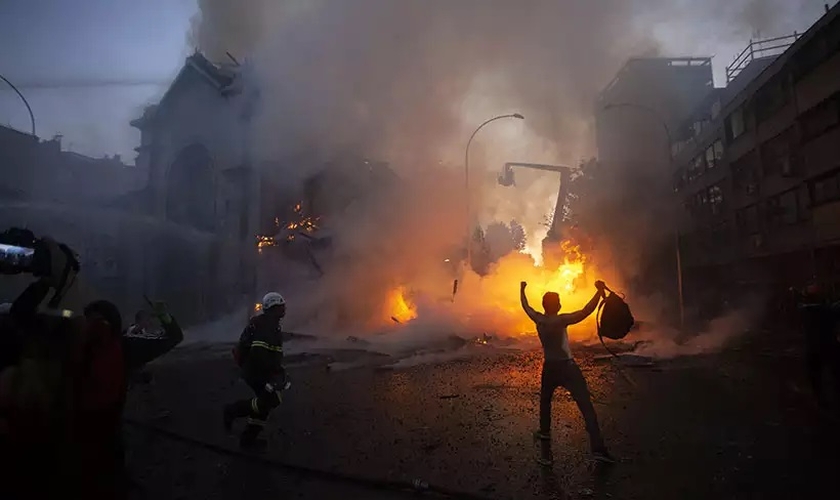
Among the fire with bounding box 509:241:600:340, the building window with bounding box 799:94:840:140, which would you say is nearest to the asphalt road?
the fire with bounding box 509:241:600:340

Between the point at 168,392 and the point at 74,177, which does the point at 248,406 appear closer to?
the point at 168,392

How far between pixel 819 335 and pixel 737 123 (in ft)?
71.7

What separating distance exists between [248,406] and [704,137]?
102ft

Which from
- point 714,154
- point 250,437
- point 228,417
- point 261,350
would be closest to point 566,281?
point 714,154

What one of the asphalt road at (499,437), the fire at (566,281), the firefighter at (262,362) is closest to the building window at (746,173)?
the fire at (566,281)

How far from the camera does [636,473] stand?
5.06m

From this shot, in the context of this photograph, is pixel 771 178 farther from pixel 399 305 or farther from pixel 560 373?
pixel 560 373

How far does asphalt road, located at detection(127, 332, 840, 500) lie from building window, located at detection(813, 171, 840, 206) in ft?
30.7

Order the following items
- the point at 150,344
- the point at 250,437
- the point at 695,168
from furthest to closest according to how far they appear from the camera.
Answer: the point at 695,168
the point at 250,437
the point at 150,344

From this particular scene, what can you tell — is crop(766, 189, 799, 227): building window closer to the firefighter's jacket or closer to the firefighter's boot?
the firefighter's jacket

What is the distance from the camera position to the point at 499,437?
254 inches

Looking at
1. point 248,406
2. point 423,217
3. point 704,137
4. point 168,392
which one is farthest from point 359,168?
point 704,137

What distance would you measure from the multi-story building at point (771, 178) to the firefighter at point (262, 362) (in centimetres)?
1790

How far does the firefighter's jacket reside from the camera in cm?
598
